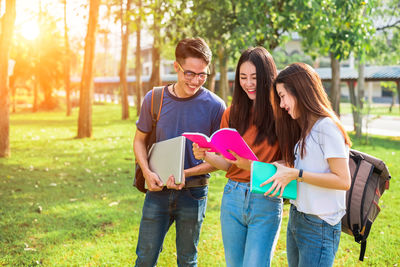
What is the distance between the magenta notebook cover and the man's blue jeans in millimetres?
535

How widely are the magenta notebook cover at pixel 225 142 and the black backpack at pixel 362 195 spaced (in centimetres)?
61

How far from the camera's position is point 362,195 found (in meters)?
2.25

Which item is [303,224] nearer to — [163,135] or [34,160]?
[163,135]

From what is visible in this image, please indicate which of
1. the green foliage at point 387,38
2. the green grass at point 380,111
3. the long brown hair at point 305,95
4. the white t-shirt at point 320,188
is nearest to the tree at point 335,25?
the green grass at point 380,111

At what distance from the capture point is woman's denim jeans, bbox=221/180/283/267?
232cm

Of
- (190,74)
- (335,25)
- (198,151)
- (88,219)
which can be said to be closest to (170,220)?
(198,151)

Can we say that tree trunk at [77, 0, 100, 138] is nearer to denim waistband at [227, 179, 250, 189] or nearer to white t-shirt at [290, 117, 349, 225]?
denim waistband at [227, 179, 250, 189]

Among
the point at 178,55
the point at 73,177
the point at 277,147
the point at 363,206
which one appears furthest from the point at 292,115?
the point at 73,177

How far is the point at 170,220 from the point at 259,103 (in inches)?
40.0

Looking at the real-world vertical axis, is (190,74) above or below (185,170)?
above

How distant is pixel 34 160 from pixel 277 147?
28.2ft

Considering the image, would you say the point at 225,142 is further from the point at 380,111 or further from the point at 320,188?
the point at 380,111

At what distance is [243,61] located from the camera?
2426mm

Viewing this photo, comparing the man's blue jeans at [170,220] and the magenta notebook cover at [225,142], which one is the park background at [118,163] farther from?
the magenta notebook cover at [225,142]
